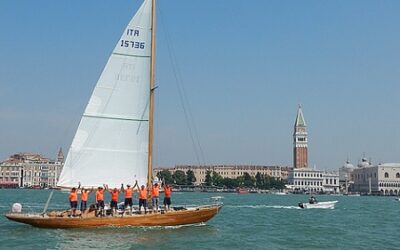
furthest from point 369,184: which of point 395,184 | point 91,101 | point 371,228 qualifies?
point 91,101

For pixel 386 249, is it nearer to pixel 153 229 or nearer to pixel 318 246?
pixel 318 246

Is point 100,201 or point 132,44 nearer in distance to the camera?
point 100,201

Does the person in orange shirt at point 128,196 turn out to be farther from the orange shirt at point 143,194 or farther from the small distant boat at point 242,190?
the small distant boat at point 242,190

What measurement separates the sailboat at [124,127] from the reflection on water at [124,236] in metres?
0.63

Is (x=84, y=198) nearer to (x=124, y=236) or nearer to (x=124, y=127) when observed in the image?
(x=124, y=236)

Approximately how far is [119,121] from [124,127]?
375mm

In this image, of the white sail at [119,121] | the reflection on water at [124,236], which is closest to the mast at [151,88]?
the white sail at [119,121]

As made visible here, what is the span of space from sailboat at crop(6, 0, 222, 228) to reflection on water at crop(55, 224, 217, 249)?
2.06 ft

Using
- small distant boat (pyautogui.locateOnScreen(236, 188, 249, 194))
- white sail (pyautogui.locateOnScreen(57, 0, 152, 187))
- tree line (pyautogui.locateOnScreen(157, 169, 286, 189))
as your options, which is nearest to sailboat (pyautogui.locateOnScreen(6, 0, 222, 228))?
white sail (pyautogui.locateOnScreen(57, 0, 152, 187))

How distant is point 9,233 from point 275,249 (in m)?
11.7

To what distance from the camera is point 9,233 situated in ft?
88.6

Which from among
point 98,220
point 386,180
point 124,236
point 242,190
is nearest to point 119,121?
point 98,220

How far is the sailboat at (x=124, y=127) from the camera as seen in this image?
2831 cm

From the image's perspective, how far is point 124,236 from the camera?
84.6 feet
